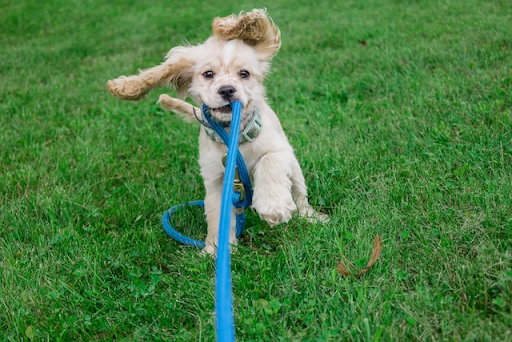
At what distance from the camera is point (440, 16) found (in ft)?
22.5

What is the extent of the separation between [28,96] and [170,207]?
3102 mm

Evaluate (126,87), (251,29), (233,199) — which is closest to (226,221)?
(233,199)

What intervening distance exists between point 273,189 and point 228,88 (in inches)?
23.6

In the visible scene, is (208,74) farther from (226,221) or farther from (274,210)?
(226,221)

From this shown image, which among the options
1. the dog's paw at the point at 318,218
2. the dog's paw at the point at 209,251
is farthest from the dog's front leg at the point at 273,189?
the dog's paw at the point at 209,251

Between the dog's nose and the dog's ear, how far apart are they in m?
0.44

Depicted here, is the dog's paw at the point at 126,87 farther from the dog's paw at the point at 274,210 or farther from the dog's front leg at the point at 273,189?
the dog's paw at the point at 274,210

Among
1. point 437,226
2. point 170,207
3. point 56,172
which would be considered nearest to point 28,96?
point 56,172

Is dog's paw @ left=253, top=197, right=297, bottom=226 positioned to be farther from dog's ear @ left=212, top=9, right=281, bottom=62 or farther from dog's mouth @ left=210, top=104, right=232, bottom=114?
dog's ear @ left=212, top=9, right=281, bottom=62

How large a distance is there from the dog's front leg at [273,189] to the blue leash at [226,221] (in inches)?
4.8

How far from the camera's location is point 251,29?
3094 mm

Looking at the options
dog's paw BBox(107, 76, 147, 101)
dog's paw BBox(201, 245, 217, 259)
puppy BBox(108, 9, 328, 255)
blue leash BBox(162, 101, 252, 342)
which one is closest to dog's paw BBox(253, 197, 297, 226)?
blue leash BBox(162, 101, 252, 342)

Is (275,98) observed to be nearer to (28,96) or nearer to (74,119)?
(74,119)

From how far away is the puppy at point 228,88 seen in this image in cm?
289
